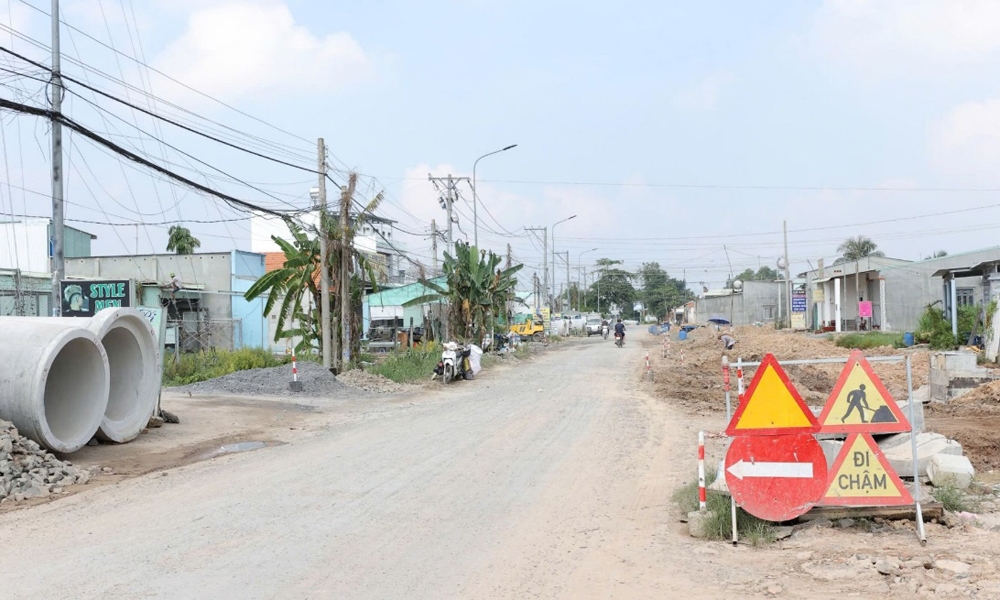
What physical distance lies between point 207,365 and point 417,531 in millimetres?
19550

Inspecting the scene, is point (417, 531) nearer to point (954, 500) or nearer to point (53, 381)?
point (954, 500)

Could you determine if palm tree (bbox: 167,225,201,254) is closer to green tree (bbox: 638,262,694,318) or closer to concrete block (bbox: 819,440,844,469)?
concrete block (bbox: 819,440,844,469)

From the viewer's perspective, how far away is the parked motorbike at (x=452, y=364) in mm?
25922

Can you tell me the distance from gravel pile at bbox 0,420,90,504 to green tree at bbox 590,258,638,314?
406 ft

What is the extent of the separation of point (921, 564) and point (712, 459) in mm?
5126

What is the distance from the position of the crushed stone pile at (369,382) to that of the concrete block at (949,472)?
16196 mm

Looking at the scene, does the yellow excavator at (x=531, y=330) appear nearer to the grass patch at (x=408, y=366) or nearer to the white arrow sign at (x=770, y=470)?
the grass patch at (x=408, y=366)

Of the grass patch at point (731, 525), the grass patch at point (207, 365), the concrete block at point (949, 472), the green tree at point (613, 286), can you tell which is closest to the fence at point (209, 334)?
the grass patch at point (207, 365)

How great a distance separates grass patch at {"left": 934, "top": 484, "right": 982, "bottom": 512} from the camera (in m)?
7.57

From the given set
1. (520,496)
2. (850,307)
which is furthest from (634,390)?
(850,307)

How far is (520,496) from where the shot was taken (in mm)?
9219

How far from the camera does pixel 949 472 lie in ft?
26.8

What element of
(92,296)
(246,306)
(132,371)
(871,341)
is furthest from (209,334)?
(871,341)

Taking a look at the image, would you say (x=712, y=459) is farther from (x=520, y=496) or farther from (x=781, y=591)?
(x=781, y=591)
